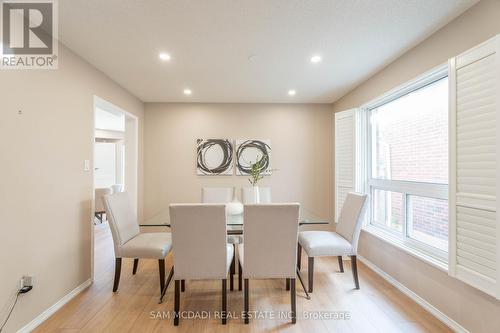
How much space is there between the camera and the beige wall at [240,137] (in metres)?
4.19

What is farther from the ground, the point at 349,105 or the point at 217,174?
the point at 349,105

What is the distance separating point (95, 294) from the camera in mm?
2432

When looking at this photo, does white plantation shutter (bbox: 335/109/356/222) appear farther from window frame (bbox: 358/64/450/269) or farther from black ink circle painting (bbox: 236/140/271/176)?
black ink circle painting (bbox: 236/140/271/176)

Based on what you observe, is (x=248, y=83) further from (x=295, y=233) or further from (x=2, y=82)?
(x=2, y=82)

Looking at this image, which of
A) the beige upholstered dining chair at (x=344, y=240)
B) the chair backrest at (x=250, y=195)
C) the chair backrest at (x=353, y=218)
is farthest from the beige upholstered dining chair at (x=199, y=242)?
the chair backrest at (x=250, y=195)

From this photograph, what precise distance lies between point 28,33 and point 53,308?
7.60 ft

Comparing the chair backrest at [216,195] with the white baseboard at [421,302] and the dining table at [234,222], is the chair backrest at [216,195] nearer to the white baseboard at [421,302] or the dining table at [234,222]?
the dining table at [234,222]

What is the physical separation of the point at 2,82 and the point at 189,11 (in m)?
1.41

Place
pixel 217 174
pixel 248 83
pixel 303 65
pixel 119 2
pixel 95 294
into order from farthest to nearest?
pixel 217 174, pixel 248 83, pixel 303 65, pixel 95 294, pixel 119 2

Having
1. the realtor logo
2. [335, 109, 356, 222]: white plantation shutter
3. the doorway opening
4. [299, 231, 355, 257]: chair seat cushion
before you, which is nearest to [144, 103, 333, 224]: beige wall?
the doorway opening

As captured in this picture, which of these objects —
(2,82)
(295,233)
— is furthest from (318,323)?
(2,82)

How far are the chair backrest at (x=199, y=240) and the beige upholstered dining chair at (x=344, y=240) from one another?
3.23 feet

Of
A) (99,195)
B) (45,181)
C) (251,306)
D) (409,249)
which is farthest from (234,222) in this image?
(99,195)

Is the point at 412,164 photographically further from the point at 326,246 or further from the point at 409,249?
the point at 326,246
